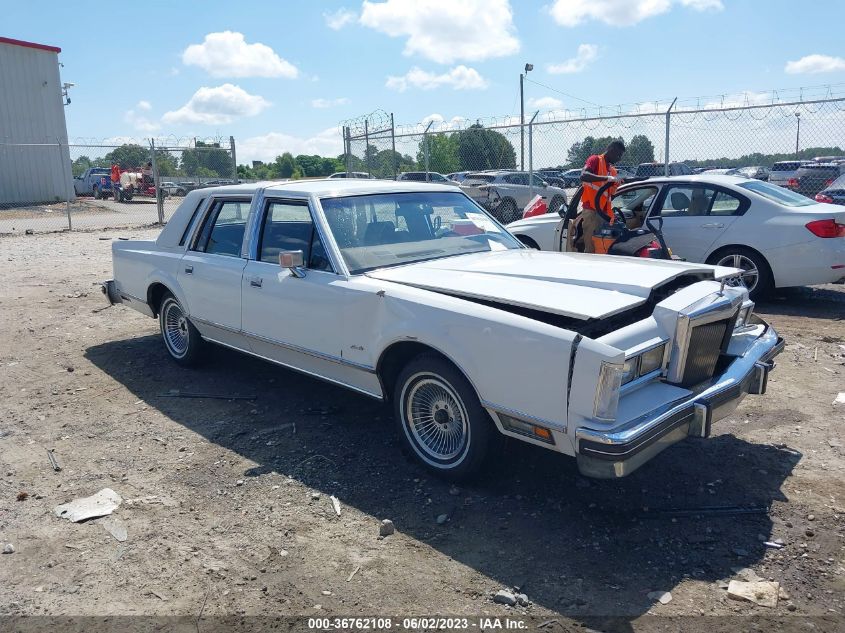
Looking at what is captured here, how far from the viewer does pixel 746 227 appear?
307 inches

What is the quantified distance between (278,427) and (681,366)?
2.74 m

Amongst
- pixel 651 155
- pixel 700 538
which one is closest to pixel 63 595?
pixel 700 538

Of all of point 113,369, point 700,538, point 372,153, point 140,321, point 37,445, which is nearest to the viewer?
point 700,538

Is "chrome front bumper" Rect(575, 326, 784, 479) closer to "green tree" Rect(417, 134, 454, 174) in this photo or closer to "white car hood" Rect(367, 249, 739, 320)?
"white car hood" Rect(367, 249, 739, 320)

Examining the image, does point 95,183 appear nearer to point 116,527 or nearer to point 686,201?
point 686,201

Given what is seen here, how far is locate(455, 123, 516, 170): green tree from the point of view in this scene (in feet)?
52.7

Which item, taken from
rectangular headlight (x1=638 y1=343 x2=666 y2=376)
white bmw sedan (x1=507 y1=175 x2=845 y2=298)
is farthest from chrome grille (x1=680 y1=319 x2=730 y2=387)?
white bmw sedan (x1=507 y1=175 x2=845 y2=298)

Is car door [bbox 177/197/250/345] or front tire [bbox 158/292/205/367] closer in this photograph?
car door [bbox 177/197/250/345]

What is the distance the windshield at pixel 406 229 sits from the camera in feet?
15.2

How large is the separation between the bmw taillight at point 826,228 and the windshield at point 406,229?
160 inches

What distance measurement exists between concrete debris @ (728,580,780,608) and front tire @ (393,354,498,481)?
4.28ft

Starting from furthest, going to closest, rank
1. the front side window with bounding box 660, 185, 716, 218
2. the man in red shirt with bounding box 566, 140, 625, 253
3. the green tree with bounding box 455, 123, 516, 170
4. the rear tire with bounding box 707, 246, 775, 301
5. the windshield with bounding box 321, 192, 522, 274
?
the green tree with bounding box 455, 123, 516, 170 → the front side window with bounding box 660, 185, 716, 218 → the rear tire with bounding box 707, 246, 775, 301 → the man in red shirt with bounding box 566, 140, 625, 253 → the windshield with bounding box 321, 192, 522, 274

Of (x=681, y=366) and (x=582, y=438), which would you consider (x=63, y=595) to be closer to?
(x=582, y=438)

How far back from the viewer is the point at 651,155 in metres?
13.1
